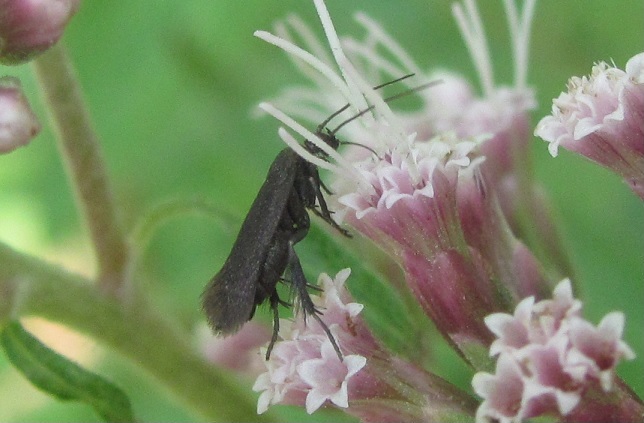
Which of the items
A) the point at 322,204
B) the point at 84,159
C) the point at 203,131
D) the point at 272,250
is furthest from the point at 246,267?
the point at 203,131

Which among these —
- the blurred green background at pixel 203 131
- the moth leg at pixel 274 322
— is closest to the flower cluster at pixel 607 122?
the moth leg at pixel 274 322

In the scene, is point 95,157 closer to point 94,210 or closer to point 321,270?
point 94,210

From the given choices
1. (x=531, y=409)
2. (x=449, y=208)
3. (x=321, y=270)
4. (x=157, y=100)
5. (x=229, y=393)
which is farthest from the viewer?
(x=157, y=100)

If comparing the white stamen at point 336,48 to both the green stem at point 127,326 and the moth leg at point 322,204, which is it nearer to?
the moth leg at point 322,204

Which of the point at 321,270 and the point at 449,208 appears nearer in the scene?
the point at 449,208

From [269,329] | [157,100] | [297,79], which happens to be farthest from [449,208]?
[297,79]

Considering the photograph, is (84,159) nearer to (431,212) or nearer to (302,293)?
(302,293)
